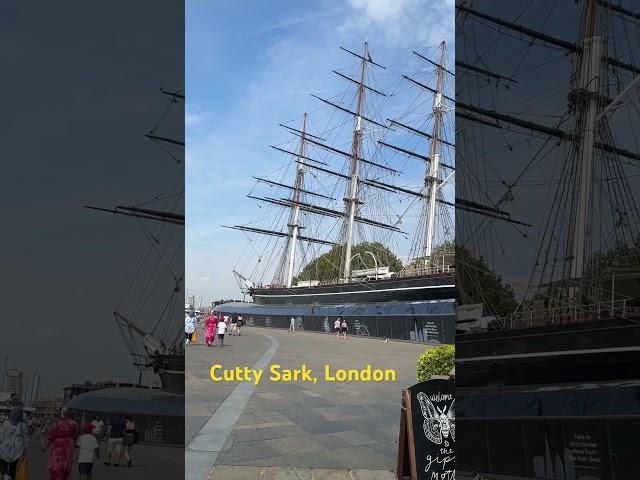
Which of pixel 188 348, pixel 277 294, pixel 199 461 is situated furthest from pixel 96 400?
pixel 277 294

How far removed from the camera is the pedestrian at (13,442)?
8.28 ft

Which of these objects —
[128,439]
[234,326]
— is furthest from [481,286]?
[128,439]

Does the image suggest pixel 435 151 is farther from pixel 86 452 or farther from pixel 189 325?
pixel 86 452

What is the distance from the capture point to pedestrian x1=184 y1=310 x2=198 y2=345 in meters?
2.80

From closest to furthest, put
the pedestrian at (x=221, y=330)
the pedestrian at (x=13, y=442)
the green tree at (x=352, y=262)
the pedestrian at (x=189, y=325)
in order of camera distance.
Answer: the pedestrian at (x=13, y=442) → the pedestrian at (x=189, y=325) → the pedestrian at (x=221, y=330) → the green tree at (x=352, y=262)

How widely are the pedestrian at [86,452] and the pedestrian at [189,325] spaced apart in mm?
631

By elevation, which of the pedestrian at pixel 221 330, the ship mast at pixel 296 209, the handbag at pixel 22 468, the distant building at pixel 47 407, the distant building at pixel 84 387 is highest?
the ship mast at pixel 296 209

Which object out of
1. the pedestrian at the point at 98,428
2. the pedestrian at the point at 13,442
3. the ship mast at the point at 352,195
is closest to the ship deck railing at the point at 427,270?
the ship mast at the point at 352,195

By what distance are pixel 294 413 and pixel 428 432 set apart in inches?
35.0

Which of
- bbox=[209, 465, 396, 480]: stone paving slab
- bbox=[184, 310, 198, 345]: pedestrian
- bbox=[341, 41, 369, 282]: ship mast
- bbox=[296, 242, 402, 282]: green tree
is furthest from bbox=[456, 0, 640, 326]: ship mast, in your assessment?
bbox=[184, 310, 198, 345]: pedestrian

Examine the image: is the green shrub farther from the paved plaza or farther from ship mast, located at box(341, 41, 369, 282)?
ship mast, located at box(341, 41, 369, 282)

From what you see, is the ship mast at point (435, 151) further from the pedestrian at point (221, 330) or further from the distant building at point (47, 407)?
the distant building at point (47, 407)

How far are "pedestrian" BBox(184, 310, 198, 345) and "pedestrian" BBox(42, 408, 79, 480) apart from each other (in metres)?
0.66

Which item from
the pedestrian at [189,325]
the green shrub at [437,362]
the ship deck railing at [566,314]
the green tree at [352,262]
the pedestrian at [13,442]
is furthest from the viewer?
the green tree at [352,262]
